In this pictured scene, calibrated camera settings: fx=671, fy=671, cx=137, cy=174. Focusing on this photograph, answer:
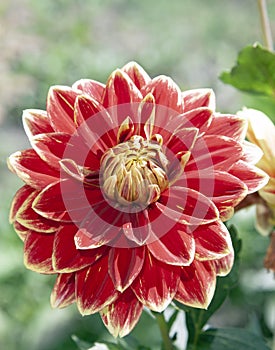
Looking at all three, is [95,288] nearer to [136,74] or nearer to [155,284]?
[155,284]

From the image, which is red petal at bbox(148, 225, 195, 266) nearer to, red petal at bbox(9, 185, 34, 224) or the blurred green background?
red petal at bbox(9, 185, 34, 224)

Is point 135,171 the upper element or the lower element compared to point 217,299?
upper

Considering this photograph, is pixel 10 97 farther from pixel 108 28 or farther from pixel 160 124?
pixel 160 124

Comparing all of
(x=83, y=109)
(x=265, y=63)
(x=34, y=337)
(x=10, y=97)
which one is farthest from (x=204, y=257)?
(x=10, y=97)

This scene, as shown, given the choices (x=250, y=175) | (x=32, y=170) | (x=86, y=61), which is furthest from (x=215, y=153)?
(x=86, y=61)

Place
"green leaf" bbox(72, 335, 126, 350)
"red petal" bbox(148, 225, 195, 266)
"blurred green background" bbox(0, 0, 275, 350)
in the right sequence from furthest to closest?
"blurred green background" bbox(0, 0, 275, 350)
"green leaf" bbox(72, 335, 126, 350)
"red petal" bbox(148, 225, 195, 266)

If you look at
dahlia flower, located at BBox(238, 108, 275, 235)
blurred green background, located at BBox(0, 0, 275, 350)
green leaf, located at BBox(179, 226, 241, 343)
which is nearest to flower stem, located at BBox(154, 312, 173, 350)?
green leaf, located at BBox(179, 226, 241, 343)
